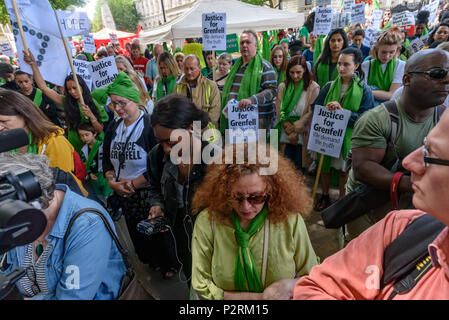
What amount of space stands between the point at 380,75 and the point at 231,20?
481 cm

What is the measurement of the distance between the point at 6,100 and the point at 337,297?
2.71 m

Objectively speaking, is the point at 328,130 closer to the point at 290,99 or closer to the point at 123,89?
the point at 290,99

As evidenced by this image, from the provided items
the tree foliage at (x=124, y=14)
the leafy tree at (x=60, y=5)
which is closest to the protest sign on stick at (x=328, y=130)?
the leafy tree at (x=60, y=5)

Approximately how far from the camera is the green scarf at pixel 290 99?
397 centimetres

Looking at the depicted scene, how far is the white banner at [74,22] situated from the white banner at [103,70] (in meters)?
0.90

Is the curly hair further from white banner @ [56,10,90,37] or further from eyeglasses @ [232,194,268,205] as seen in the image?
white banner @ [56,10,90,37]

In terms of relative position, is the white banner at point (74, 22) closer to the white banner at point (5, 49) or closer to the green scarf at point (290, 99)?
the green scarf at point (290, 99)

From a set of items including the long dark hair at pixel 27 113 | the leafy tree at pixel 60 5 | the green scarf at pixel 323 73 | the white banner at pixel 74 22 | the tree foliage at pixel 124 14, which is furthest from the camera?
the tree foliage at pixel 124 14

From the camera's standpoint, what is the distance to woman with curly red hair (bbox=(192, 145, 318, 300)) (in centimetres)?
152

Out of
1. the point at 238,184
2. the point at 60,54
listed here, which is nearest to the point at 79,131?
the point at 60,54

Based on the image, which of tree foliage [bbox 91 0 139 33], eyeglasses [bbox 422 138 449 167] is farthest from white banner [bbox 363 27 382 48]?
tree foliage [bbox 91 0 139 33]

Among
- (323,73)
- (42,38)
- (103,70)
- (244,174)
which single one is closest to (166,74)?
(103,70)

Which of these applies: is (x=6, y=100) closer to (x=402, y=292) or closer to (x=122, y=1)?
(x=402, y=292)

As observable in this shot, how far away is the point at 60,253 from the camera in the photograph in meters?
1.42
